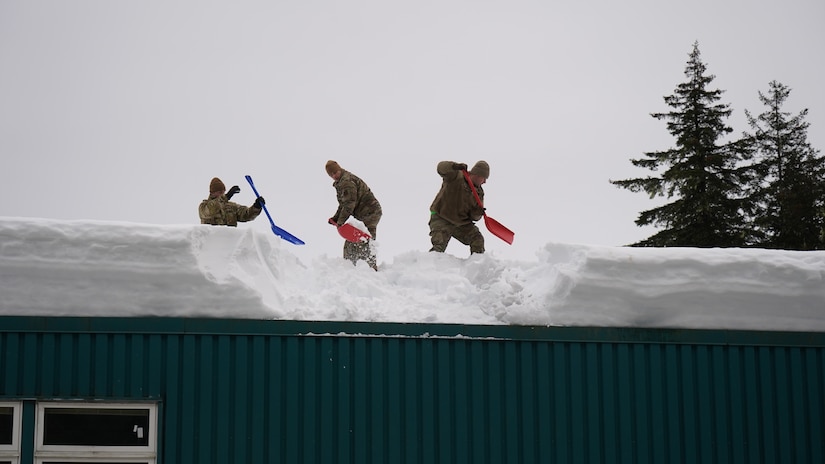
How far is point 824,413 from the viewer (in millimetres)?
6902

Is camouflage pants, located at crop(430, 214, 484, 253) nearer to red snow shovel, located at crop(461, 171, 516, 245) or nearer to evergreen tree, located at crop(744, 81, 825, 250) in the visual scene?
red snow shovel, located at crop(461, 171, 516, 245)

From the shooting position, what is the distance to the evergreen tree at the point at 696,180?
22.4m

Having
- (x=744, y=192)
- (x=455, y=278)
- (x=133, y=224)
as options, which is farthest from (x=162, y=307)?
(x=744, y=192)

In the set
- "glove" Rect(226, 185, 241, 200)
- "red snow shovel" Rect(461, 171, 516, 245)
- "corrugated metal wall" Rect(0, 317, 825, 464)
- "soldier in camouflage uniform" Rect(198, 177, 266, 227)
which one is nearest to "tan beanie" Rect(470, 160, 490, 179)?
"red snow shovel" Rect(461, 171, 516, 245)

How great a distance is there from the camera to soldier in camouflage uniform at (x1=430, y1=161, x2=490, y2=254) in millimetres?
9734

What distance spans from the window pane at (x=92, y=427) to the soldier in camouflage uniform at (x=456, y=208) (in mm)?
4347

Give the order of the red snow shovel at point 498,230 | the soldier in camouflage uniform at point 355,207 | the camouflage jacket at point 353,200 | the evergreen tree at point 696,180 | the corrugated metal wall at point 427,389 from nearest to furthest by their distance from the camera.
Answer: the corrugated metal wall at point 427,389, the soldier in camouflage uniform at point 355,207, the camouflage jacket at point 353,200, the red snow shovel at point 498,230, the evergreen tree at point 696,180

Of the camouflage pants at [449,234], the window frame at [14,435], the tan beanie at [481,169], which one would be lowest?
the window frame at [14,435]

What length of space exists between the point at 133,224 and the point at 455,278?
3.24 m

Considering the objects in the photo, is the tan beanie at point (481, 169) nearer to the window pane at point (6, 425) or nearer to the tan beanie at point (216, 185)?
the tan beanie at point (216, 185)

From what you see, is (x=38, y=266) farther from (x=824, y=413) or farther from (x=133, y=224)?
(x=824, y=413)

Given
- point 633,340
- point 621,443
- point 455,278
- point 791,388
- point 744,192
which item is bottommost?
point 621,443

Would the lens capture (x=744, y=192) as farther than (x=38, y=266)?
Yes

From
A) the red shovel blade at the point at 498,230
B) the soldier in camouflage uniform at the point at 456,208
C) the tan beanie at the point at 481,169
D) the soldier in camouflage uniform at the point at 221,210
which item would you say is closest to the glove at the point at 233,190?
the soldier in camouflage uniform at the point at 221,210
